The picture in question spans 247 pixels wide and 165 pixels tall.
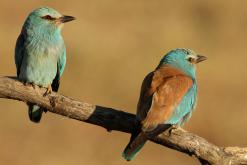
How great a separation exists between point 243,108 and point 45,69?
20.1 feet

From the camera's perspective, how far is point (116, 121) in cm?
918

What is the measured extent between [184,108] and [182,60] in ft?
2.49

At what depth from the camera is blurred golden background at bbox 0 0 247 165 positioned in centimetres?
1439

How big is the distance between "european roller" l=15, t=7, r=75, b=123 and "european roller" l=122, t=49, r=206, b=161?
3.77ft

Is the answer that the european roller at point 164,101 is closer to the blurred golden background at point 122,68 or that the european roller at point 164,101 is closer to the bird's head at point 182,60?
the bird's head at point 182,60

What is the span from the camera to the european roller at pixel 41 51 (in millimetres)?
10492

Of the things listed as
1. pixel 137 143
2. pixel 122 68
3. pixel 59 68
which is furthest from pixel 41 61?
pixel 122 68

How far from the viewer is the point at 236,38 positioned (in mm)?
18953

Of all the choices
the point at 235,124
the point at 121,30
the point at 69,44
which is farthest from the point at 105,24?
the point at 235,124

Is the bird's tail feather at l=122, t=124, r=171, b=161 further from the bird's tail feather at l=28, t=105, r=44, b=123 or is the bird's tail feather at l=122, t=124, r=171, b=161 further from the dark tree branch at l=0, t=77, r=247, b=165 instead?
the bird's tail feather at l=28, t=105, r=44, b=123

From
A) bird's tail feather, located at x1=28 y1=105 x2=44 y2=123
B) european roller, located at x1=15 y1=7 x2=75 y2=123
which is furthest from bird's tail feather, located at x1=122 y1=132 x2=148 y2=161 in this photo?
bird's tail feather, located at x1=28 y1=105 x2=44 y2=123

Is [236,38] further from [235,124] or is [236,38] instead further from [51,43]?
[51,43]

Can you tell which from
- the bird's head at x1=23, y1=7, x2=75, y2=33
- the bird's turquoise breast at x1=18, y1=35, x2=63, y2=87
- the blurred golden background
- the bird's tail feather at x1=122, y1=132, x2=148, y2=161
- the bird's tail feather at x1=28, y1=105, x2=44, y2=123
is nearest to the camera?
the bird's tail feather at x1=122, y1=132, x2=148, y2=161

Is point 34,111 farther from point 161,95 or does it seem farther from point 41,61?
point 161,95
